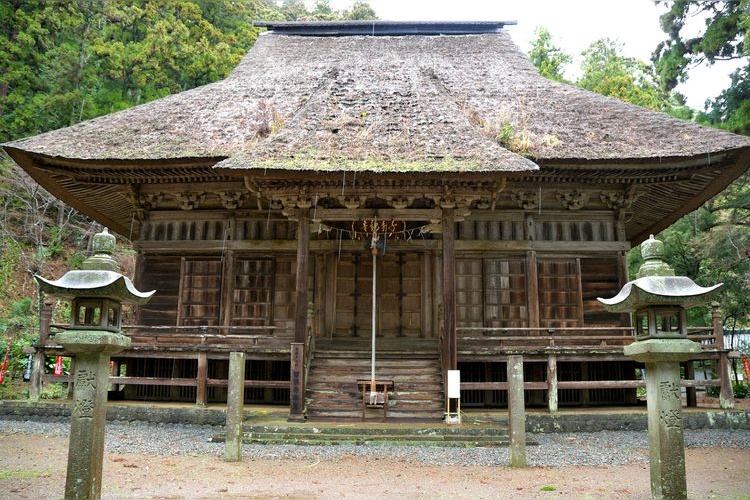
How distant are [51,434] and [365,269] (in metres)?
6.82

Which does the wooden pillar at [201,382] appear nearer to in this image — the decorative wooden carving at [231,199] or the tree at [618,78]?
the decorative wooden carving at [231,199]

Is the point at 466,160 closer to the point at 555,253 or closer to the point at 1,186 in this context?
the point at 555,253

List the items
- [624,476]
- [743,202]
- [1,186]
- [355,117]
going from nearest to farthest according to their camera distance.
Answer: [624,476] < [355,117] < [743,202] < [1,186]

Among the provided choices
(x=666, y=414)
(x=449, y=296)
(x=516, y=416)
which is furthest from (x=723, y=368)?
(x=666, y=414)

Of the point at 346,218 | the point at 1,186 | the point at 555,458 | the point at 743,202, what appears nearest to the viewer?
the point at 555,458

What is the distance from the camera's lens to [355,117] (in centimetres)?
1191

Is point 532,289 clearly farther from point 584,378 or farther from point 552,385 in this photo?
point 552,385

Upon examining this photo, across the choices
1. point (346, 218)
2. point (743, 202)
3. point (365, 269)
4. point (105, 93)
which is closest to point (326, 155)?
point (346, 218)

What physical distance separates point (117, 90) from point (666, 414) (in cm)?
2749

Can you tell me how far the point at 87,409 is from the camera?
5539mm

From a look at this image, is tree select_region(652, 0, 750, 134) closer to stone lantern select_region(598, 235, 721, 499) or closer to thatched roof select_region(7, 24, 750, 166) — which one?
thatched roof select_region(7, 24, 750, 166)

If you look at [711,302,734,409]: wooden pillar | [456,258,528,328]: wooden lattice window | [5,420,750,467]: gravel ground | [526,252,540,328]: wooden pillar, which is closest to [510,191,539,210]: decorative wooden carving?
[526,252,540,328]: wooden pillar

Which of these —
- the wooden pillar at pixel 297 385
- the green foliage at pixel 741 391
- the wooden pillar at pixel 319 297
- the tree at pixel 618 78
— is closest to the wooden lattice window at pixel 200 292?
the wooden pillar at pixel 319 297

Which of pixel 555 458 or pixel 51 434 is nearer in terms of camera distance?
pixel 555 458
